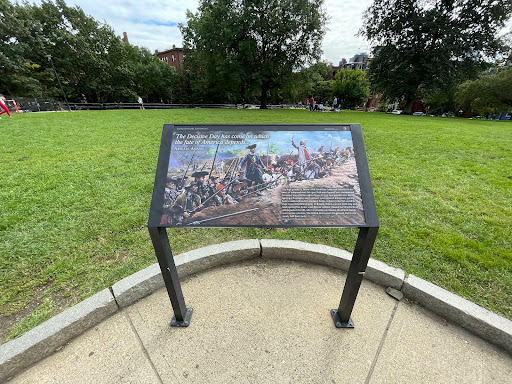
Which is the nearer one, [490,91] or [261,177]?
[261,177]

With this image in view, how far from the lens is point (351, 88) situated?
160ft

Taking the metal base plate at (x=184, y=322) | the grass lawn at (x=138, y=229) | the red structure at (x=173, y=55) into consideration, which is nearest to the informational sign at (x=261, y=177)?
the metal base plate at (x=184, y=322)

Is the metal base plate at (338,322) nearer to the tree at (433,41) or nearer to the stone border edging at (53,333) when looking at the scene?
the stone border edging at (53,333)

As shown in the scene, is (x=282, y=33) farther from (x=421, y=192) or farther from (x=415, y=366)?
(x=415, y=366)

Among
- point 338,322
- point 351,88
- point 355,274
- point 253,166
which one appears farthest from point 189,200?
point 351,88

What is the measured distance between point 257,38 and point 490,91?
2745 cm

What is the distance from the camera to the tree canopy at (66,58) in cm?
2447

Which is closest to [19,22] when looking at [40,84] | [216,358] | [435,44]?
[40,84]

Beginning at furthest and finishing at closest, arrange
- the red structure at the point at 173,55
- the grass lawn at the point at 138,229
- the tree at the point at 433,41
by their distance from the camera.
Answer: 1. the red structure at the point at 173,55
2. the tree at the point at 433,41
3. the grass lawn at the point at 138,229

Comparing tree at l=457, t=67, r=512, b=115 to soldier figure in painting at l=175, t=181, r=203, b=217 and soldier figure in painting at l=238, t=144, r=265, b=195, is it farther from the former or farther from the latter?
soldier figure in painting at l=175, t=181, r=203, b=217

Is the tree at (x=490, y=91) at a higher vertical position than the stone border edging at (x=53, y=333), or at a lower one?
higher

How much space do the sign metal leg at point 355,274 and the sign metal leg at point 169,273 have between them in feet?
4.47

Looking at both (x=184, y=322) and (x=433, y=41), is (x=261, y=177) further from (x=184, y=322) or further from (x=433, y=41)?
(x=433, y=41)

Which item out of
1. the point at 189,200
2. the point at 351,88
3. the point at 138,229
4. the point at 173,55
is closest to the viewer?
the point at 189,200
